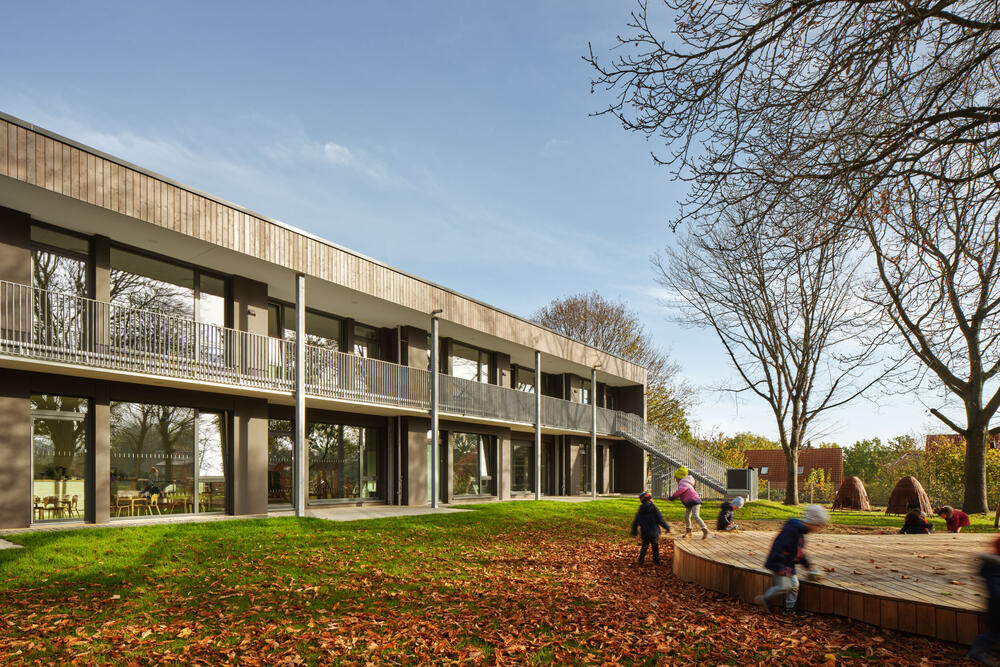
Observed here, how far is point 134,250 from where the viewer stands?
15.8m

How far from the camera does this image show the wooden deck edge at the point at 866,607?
6621mm

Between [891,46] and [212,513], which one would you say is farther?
[212,513]

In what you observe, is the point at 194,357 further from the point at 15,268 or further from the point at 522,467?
the point at 522,467

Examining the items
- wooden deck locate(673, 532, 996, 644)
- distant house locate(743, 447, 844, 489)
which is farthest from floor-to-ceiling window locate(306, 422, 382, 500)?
distant house locate(743, 447, 844, 489)

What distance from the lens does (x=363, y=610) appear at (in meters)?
8.09

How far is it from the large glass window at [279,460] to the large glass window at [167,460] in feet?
5.57

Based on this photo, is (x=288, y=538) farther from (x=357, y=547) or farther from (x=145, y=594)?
(x=145, y=594)

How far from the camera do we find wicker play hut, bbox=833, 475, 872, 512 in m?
32.0

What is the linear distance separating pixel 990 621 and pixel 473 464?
71.1 ft

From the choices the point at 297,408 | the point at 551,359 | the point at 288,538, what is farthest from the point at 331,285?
the point at 551,359

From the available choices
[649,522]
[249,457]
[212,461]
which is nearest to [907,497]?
[649,522]

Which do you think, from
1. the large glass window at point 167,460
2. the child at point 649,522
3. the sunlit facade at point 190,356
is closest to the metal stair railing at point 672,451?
the sunlit facade at point 190,356

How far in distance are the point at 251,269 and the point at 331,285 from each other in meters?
2.07

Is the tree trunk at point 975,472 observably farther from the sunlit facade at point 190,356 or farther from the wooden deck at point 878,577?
the sunlit facade at point 190,356
